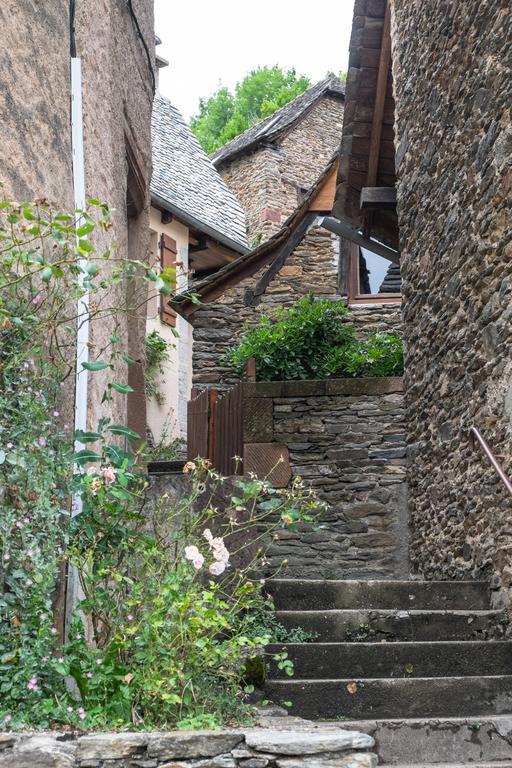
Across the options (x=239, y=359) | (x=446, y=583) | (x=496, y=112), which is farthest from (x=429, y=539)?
(x=239, y=359)

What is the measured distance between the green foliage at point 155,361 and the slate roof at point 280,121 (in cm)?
586

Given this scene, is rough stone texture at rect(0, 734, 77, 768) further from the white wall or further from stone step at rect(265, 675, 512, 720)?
the white wall

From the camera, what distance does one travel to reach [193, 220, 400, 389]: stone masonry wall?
11.0 meters

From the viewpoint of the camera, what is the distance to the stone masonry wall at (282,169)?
1719 cm

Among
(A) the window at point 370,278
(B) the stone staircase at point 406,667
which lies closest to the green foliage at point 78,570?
(B) the stone staircase at point 406,667

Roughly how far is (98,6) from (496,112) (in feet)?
7.06

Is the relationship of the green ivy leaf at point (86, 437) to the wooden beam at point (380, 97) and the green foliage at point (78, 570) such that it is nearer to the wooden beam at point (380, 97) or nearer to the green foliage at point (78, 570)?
the green foliage at point (78, 570)

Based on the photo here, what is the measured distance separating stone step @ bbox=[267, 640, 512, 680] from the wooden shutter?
9418 millimetres

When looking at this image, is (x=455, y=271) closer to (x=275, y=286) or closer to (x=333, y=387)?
(x=333, y=387)

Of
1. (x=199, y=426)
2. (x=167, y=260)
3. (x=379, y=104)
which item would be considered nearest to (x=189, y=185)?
(x=167, y=260)

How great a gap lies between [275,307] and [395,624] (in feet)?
22.7

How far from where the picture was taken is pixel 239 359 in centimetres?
1010

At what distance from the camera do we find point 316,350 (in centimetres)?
953

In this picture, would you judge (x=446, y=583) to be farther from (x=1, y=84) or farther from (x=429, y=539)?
(x=1, y=84)
